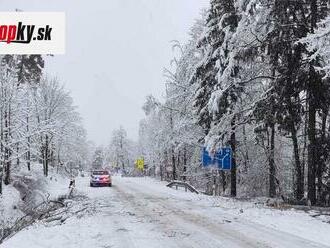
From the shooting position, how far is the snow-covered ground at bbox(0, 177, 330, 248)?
452 inches

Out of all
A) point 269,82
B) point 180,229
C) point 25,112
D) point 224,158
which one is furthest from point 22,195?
point 180,229

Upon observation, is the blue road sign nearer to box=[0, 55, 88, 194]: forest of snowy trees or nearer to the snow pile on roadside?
the snow pile on roadside

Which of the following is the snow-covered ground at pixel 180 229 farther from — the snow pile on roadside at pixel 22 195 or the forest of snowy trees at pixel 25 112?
the forest of snowy trees at pixel 25 112

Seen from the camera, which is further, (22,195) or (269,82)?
(22,195)

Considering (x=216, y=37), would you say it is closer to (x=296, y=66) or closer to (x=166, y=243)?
(x=296, y=66)

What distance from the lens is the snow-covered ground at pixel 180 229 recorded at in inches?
452

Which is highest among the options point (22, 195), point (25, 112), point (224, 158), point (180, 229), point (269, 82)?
point (269, 82)

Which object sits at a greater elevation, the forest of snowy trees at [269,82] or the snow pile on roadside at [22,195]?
the forest of snowy trees at [269,82]

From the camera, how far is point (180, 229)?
13484 millimetres

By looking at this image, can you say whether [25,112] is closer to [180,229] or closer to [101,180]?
[101,180]

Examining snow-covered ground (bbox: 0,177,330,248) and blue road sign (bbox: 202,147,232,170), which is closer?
snow-covered ground (bbox: 0,177,330,248)

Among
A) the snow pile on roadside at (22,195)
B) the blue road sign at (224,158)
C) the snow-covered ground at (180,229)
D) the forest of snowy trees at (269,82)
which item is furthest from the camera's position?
the snow pile on roadside at (22,195)

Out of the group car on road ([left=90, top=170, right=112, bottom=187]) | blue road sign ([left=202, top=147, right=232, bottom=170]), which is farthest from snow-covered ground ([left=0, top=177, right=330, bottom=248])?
car on road ([left=90, top=170, right=112, bottom=187])

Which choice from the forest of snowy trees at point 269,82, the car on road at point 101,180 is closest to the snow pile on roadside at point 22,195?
the car on road at point 101,180
